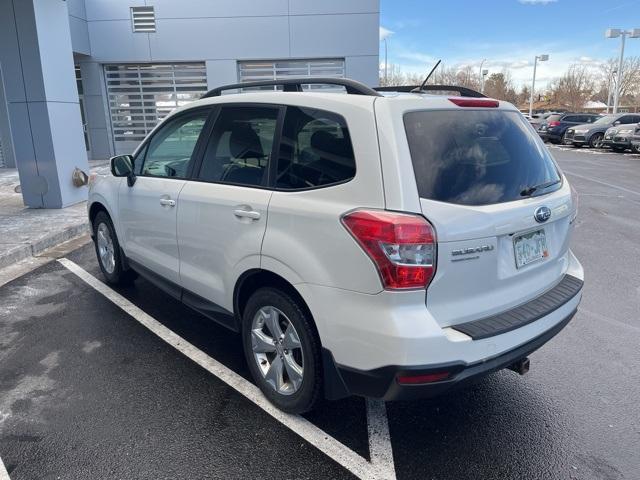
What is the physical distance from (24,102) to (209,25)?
32.6 feet

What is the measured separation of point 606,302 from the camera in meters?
4.76

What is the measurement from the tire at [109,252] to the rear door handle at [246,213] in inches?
89.1

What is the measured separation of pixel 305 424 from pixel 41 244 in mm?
5208

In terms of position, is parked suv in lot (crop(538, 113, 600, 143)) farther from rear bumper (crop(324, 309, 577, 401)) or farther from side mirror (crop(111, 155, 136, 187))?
rear bumper (crop(324, 309, 577, 401))

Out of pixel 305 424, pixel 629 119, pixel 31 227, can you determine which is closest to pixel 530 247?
pixel 305 424

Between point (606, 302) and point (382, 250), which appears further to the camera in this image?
point (606, 302)

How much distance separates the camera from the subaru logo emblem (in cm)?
271

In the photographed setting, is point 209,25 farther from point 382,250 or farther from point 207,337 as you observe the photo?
point 382,250

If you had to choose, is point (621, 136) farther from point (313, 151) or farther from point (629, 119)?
point (313, 151)

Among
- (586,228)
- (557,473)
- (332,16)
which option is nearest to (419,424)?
(557,473)

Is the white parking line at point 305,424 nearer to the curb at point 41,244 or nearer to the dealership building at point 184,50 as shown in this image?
the curb at point 41,244

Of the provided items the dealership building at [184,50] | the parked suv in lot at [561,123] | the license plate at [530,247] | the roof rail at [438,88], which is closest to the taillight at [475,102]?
the roof rail at [438,88]

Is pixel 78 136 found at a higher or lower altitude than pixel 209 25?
lower

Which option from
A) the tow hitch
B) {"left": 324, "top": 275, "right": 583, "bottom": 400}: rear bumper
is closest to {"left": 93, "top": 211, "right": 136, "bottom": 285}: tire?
{"left": 324, "top": 275, "right": 583, "bottom": 400}: rear bumper
